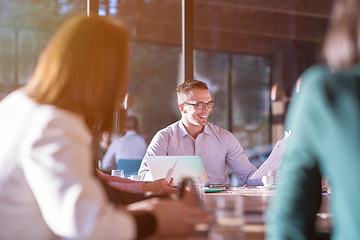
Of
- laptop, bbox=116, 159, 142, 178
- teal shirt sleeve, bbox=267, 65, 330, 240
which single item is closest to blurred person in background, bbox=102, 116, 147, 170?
laptop, bbox=116, 159, 142, 178

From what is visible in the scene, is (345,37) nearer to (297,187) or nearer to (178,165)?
(297,187)

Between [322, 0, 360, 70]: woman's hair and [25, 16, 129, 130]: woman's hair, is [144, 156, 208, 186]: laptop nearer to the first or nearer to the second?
[25, 16, 129, 130]: woman's hair

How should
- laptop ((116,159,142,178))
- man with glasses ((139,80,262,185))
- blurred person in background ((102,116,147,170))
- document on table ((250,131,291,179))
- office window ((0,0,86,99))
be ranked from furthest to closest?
office window ((0,0,86,99)), blurred person in background ((102,116,147,170)), laptop ((116,159,142,178)), man with glasses ((139,80,262,185)), document on table ((250,131,291,179))

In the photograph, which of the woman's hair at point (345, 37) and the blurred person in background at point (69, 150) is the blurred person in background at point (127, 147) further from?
the woman's hair at point (345, 37)

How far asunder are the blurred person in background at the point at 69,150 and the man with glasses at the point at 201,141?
2531 mm

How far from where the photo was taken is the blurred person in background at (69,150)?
1146 millimetres

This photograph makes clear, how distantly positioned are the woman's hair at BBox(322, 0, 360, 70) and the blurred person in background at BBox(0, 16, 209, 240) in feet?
1.98

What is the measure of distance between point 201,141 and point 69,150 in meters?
2.96

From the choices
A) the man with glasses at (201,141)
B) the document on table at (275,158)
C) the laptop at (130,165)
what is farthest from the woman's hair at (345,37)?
the laptop at (130,165)

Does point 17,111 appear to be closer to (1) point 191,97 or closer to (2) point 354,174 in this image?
(2) point 354,174

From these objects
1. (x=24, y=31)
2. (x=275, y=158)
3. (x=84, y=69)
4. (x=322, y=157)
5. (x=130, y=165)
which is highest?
(x=24, y=31)

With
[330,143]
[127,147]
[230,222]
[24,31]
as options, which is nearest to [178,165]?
[230,222]

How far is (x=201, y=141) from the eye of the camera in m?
4.09

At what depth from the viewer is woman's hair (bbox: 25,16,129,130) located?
1.29 meters
